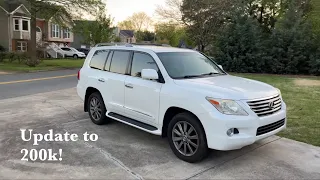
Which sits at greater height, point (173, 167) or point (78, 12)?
point (78, 12)

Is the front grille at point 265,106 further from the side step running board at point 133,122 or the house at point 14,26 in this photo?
the house at point 14,26

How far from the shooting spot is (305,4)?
27141 mm

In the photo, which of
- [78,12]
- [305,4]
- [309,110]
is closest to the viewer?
[309,110]

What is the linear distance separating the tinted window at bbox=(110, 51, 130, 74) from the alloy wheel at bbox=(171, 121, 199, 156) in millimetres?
1723

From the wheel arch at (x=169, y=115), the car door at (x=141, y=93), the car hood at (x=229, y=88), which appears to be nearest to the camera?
the car hood at (x=229, y=88)

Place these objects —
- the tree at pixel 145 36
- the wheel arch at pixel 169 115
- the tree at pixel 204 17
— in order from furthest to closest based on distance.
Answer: the tree at pixel 145 36 → the tree at pixel 204 17 → the wheel arch at pixel 169 115

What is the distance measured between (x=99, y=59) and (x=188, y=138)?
302cm

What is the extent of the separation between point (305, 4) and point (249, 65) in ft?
41.6

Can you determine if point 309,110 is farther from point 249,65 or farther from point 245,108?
point 249,65

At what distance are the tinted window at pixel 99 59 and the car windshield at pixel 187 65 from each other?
1614mm

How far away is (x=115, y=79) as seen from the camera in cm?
559

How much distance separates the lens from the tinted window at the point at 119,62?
5.55 meters

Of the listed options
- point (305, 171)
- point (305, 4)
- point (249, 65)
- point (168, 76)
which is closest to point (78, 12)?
point (249, 65)

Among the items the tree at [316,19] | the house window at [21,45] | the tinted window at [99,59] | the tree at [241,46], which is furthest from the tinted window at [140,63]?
the house window at [21,45]
